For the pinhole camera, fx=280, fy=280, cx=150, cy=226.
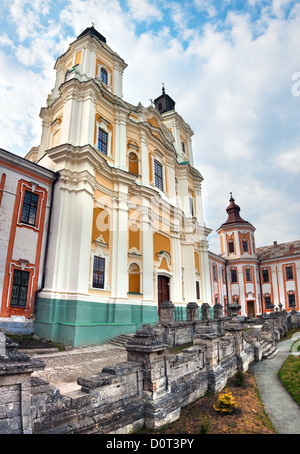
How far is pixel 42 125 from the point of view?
20828mm

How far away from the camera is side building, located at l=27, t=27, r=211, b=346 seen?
1375 centimetres

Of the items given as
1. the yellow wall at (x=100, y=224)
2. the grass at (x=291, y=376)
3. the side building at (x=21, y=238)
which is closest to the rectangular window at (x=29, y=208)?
the side building at (x=21, y=238)

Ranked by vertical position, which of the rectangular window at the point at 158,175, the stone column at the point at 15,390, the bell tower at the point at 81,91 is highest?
the bell tower at the point at 81,91

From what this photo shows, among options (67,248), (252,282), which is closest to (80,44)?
(67,248)

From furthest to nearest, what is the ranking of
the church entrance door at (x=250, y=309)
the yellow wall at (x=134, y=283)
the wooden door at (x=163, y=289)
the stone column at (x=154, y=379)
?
the church entrance door at (x=250, y=309), the wooden door at (x=163, y=289), the yellow wall at (x=134, y=283), the stone column at (x=154, y=379)

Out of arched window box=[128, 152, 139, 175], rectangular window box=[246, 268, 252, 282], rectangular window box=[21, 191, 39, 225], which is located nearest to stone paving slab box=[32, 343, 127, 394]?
rectangular window box=[21, 191, 39, 225]

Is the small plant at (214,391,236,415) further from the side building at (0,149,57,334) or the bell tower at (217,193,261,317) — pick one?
the bell tower at (217,193,261,317)

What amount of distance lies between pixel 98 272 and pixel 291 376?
10095mm

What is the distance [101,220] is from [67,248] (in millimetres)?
2954

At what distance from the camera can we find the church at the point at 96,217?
43.1 feet

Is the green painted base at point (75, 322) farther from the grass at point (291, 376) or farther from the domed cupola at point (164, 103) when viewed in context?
the domed cupola at point (164, 103)

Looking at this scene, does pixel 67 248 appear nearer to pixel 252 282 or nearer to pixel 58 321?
pixel 58 321

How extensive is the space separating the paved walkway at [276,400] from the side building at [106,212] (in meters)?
7.21

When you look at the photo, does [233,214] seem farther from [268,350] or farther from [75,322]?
[75,322]
